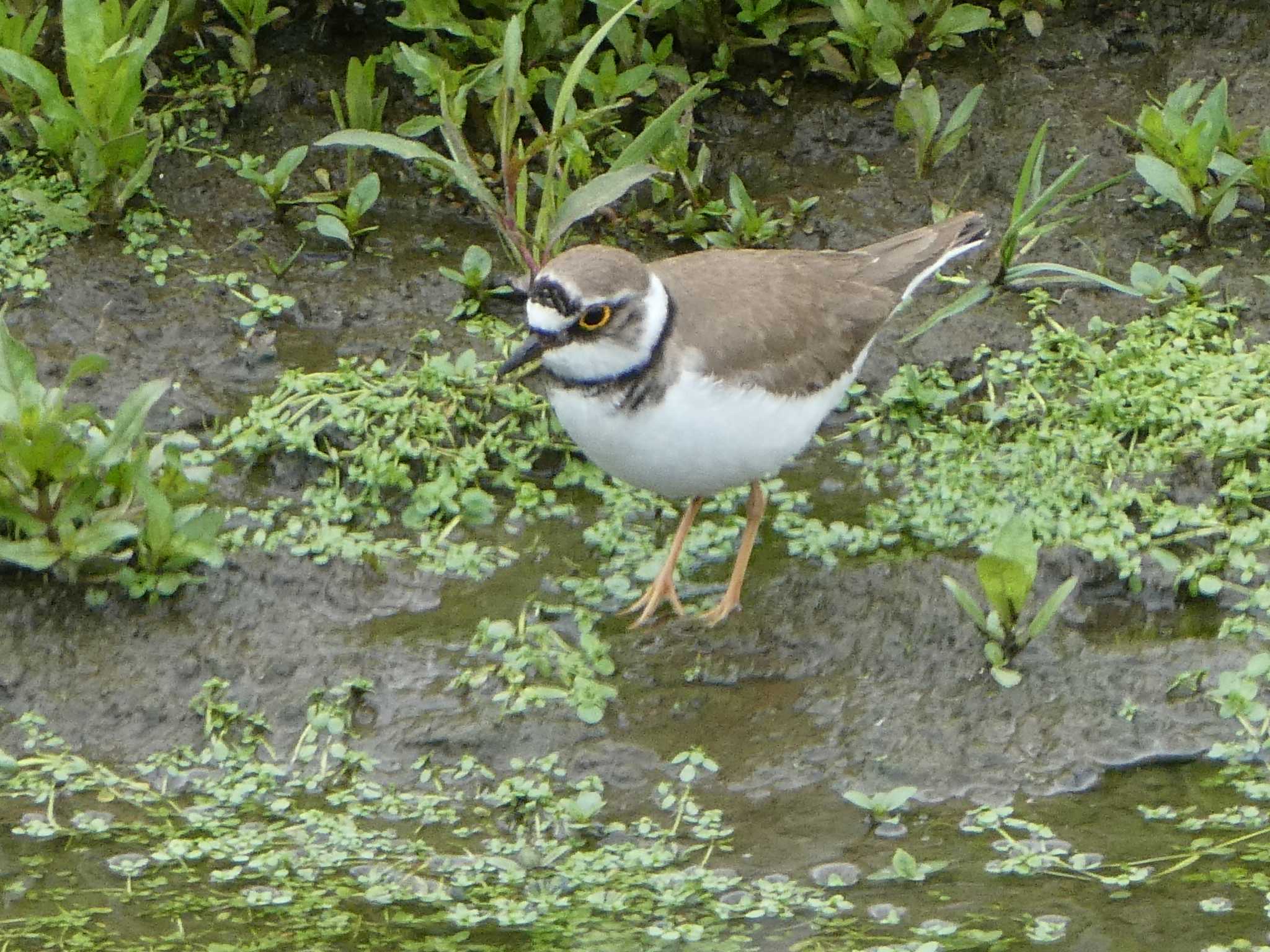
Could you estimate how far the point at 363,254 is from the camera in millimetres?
7371

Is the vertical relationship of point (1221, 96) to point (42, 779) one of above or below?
above

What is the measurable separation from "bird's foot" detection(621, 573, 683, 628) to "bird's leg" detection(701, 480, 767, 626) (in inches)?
4.9

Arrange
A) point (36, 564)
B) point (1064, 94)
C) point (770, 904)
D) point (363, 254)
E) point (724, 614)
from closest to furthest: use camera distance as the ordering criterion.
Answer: point (770, 904) < point (36, 564) < point (724, 614) < point (363, 254) < point (1064, 94)

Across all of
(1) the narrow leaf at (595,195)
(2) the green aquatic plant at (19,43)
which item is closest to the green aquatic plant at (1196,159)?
(1) the narrow leaf at (595,195)

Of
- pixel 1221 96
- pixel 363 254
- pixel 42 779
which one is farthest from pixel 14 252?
pixel 1221 96

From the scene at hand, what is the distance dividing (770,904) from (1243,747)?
159cm

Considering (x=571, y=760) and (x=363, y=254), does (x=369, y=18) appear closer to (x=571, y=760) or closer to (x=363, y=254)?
(x=363, y=254)

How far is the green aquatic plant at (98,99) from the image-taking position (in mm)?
6754

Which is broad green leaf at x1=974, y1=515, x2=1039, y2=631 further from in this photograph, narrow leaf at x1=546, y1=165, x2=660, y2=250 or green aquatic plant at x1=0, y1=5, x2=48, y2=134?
green aquatic plant at x1=0, y1=5, x2=48, y2=134

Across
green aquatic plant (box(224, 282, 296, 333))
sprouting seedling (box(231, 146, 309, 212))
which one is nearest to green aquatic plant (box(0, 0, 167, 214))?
sprouting seedling (box(231, 146, 309, 212))

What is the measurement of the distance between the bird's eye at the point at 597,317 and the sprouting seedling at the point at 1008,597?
134 centimetres

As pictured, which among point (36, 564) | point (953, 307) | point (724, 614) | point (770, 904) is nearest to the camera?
point (770, 904)

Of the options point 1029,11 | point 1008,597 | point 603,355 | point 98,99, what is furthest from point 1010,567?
point 98,99

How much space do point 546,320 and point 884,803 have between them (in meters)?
1.79
